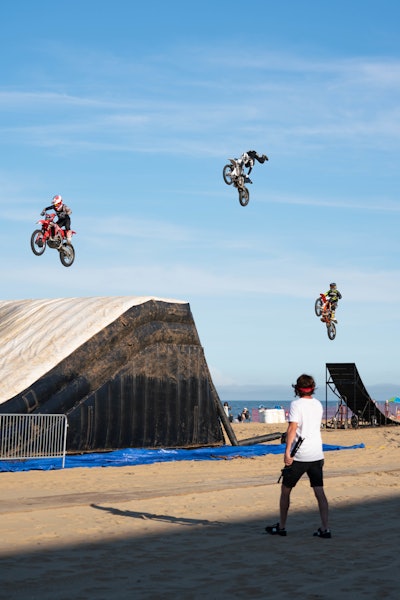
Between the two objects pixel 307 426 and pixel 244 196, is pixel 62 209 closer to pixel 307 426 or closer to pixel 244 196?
pixel 244 196

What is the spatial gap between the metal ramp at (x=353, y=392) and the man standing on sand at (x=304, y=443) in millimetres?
30390

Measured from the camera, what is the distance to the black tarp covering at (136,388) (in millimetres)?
22047

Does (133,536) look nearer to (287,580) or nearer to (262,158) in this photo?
(287,580)

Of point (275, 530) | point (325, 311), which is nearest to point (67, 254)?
point (325, 311)

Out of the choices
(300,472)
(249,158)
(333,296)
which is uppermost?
(249,158)

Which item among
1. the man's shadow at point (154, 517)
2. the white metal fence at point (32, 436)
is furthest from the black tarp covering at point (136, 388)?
the man's shadow at point (154, 517)

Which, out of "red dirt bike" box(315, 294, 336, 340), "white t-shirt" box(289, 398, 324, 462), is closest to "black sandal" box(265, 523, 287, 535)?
"white t-shirt" box(289, 398, 324, 462)

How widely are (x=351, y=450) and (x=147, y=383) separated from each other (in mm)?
6945

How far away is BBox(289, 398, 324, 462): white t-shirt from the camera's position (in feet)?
31.5

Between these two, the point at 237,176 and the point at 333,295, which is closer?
the point at 237,176

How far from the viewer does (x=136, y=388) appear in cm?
2411

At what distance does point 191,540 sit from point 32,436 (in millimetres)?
10958

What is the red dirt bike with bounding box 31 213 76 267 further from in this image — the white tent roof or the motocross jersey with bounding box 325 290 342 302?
the motocross jersey with bounding box 325 290 342 302

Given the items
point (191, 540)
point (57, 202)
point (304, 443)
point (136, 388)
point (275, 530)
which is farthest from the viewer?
point (57, 202)
